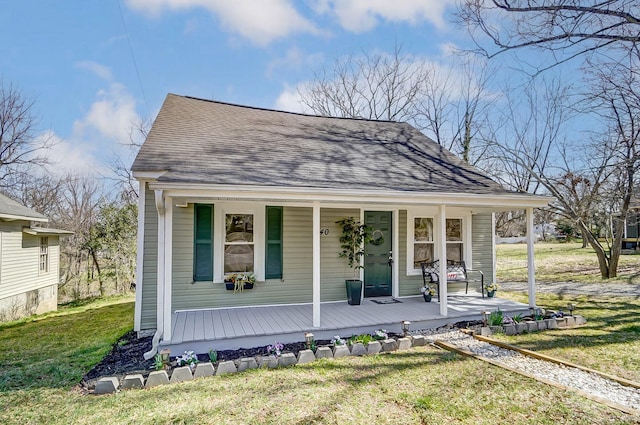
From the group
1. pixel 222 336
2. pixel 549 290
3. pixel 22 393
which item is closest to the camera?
pixel 22 393

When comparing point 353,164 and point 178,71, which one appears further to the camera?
point 178,71

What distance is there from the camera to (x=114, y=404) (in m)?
3.27

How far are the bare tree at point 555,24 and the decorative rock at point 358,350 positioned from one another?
6270 mm

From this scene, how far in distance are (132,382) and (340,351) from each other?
2.44m

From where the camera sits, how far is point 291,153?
7223 mm

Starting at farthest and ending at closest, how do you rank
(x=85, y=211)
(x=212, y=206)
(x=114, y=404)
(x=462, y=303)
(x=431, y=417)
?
(x=85, y=211), (x=462, y=303), (x=212, y=206), (x=114, y=404), (x=431, y=417)

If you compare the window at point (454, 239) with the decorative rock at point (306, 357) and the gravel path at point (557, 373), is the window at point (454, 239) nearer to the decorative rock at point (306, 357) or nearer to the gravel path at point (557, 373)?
the gravel path at point (557, 373)

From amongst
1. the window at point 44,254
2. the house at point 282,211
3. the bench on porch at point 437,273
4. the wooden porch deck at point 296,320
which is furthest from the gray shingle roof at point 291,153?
the window at point 44,254

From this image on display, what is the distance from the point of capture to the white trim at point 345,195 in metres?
4.62

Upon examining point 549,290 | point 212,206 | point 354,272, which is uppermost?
point 212,206

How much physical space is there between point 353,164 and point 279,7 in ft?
21.4

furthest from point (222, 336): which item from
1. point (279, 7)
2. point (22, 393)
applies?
point (279, 7)

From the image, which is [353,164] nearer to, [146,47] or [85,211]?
[146,47]

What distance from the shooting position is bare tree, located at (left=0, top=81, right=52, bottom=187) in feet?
57.8
